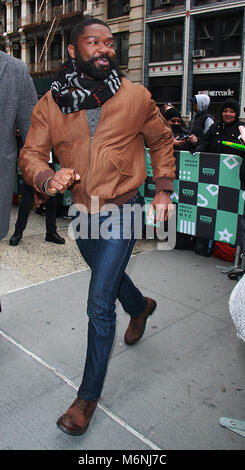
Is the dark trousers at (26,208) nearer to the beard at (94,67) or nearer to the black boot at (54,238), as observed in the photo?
the black boot at (54,238)

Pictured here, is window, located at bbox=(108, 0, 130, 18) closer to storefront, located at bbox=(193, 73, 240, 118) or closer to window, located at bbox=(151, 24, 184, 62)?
window, located at bbox=(151, 24, 184, 62)

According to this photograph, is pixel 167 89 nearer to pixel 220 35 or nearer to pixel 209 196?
pixel 220 35

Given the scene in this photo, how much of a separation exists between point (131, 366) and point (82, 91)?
185 centimetres

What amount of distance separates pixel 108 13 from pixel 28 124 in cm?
2495

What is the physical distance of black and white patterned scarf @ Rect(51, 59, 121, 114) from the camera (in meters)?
2.26

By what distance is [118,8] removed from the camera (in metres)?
23.8

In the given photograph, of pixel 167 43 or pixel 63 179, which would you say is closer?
pixel 63 179

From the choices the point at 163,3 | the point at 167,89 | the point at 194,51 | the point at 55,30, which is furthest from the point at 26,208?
the point at 55,30

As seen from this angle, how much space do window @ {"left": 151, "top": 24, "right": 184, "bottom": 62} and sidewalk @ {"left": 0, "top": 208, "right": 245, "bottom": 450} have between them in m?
19.1

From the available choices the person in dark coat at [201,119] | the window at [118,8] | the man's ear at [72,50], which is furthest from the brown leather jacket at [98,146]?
the window at [118,8]

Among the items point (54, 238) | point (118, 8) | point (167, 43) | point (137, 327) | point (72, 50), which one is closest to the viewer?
point (72, 50)

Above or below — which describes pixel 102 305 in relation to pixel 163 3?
below

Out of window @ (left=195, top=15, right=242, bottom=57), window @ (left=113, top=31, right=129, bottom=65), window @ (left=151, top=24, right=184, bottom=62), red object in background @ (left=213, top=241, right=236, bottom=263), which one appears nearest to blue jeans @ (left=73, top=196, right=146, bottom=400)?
red object in background @ (left=213, top=241, right=236, bottom=263)
